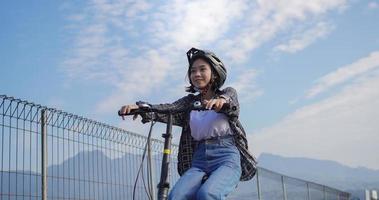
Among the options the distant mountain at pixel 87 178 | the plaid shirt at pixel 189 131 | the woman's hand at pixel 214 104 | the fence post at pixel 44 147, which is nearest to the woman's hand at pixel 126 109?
the plaid shirt at pixel 189 131

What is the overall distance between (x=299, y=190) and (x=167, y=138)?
12.2 meters

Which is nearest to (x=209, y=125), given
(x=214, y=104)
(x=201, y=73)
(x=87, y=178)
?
(x=201, y=73)

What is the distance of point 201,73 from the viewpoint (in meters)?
4.06

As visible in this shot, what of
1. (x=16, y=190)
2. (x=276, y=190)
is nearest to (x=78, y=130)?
(x=16, y=190)

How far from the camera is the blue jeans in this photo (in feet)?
11.5

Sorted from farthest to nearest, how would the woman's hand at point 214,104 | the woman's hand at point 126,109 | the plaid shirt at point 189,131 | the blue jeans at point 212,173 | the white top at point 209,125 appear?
1. the white top at point 209,125
2. the plaid shirt at point 189,131
3. the woman's hand at point 126,109
4. the blue jeans at point 212,173
5. the woman's hand at point 214,104

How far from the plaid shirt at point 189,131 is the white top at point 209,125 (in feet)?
0.16

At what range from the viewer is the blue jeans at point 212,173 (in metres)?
3.50

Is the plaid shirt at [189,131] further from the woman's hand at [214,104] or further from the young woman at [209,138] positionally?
the woman's hand at [214,104]

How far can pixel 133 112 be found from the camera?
3639mm

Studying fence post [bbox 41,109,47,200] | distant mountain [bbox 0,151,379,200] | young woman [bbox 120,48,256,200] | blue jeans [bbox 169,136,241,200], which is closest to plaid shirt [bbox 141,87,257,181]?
young woman [bbox 120,48,256,200]

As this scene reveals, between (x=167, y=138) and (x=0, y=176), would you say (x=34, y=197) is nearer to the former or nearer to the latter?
(x=0, y=176)

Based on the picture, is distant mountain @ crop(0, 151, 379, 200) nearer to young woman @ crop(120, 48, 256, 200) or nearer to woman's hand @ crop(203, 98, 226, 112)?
young woman @ crop(120, 48, 256, 200)

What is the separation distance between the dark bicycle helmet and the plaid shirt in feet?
0.29
